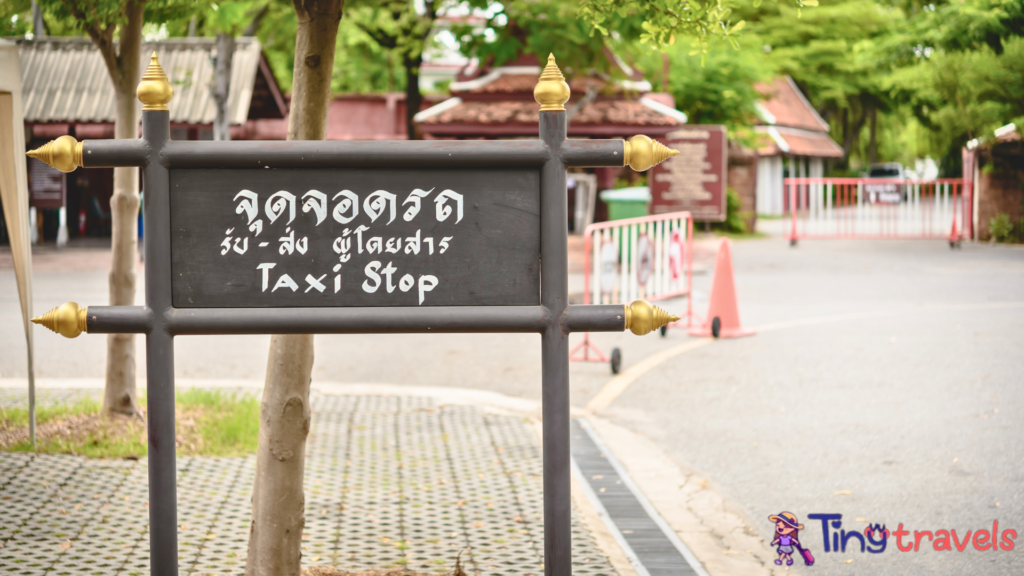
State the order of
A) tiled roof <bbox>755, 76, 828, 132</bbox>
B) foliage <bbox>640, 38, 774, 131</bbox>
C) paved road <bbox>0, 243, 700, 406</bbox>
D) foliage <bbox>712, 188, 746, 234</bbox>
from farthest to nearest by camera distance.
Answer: tiled roof <bbox>755, 76, 828, 132</bbox> < foliage <bbox>712, 188, 746, 234</bbox> < foliage <bbox>640, 38, 774, 131</bbox> < paved road <bbox>0, 243, 700, 406</bbox>

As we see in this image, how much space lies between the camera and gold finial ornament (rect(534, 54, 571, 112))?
308cm

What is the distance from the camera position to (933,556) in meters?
4.72

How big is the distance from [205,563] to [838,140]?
5938 centimetres

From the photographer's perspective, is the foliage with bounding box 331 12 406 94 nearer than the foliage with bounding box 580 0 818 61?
No

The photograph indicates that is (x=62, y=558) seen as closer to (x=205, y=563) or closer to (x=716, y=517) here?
(x=205, y=563)

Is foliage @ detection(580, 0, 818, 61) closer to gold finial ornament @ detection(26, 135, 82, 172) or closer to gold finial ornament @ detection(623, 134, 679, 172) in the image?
gold finial ornament @ detection(623, 134, 679, 172)

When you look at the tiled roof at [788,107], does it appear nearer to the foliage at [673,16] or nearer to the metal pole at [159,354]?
the foliage at [673,16]

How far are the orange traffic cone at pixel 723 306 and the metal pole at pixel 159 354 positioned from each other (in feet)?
27.4

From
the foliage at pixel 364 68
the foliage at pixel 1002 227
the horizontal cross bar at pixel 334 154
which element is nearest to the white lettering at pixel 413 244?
the horizontal cross bar at pixel 334 154

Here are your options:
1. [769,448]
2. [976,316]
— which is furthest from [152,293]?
[976,316]

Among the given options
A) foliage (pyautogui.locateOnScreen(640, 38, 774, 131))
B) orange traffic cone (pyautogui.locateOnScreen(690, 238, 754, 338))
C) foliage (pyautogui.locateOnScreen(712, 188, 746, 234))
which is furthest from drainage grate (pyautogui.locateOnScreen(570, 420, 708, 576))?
foliage (pyautogui.locateOnScreen(640, 38, 774, 131))

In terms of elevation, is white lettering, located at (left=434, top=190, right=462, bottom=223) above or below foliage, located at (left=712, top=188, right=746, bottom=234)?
above

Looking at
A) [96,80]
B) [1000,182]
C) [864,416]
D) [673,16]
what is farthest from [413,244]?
[1000,182]

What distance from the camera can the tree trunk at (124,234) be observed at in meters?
6.60
